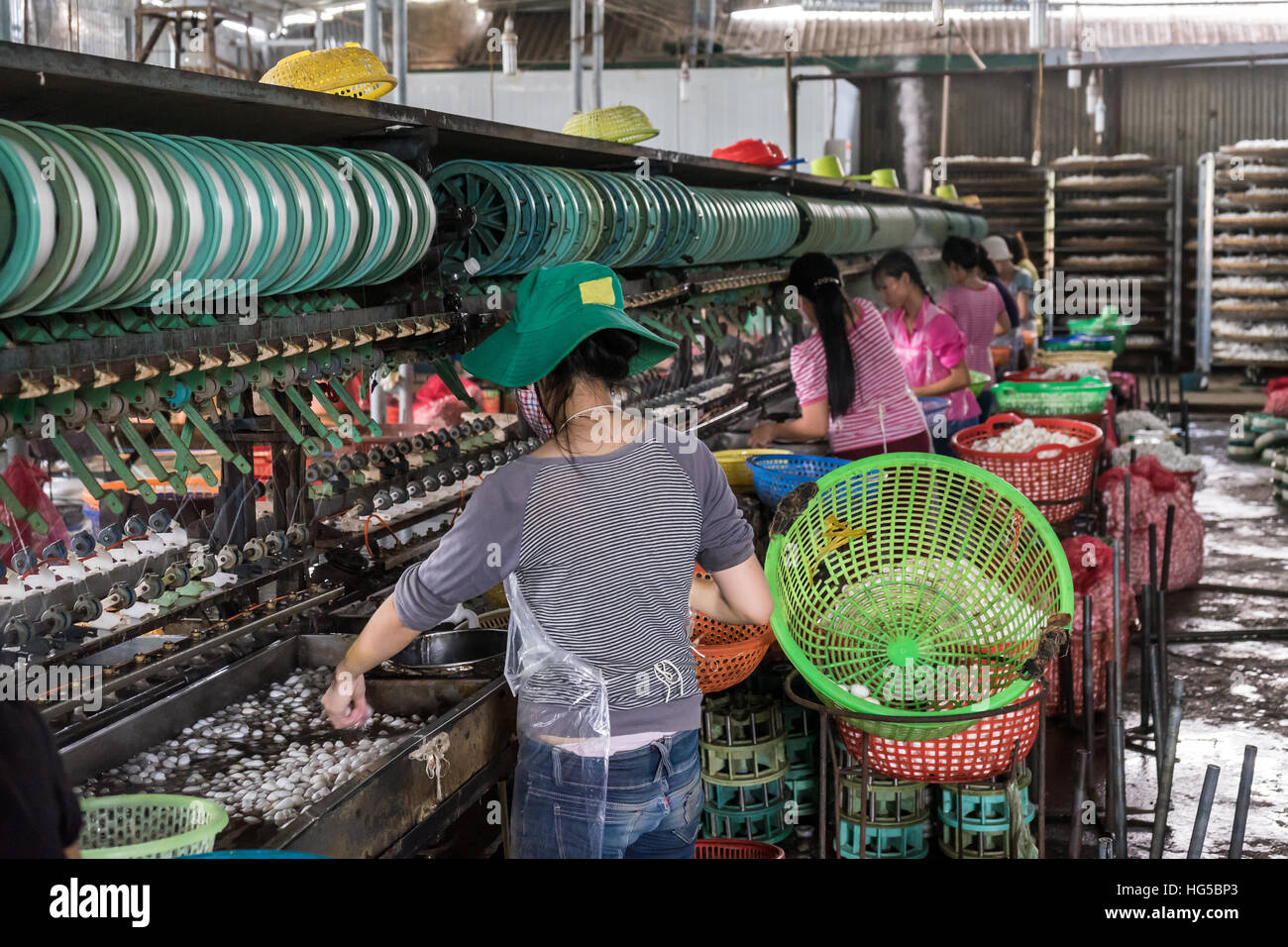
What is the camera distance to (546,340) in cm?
199

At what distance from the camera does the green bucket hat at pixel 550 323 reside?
197cm

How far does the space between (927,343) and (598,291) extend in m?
3.77

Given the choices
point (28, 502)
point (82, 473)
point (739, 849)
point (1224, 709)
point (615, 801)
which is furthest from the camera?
point (1224, 709)

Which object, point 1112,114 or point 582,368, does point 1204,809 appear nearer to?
point 582,368

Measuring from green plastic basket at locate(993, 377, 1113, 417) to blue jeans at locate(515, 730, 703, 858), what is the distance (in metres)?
5.00

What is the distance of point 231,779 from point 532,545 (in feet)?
2.32

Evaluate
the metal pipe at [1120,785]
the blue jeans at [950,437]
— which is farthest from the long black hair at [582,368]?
the blue jeans at [950,437]

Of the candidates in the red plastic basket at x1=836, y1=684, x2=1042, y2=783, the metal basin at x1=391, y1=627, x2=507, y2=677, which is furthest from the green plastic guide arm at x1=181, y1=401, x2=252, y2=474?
the red plastic basket at x1=836, y1=684, x2=1042, y2=783

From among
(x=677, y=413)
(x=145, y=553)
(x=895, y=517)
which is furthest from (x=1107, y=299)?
(x=145, y=553)

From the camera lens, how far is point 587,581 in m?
1.99

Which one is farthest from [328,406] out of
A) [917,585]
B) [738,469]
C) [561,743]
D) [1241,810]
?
[738,469]

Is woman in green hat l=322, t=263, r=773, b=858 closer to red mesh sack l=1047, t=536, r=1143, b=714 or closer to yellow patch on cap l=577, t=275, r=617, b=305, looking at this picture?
yellow patch on cap l=577, t=275, r=617, b=305

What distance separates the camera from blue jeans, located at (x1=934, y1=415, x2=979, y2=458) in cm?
559

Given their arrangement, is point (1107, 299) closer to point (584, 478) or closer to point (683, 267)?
point (683, 267)
